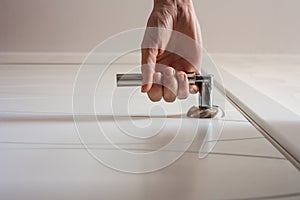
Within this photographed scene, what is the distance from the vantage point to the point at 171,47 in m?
0.90

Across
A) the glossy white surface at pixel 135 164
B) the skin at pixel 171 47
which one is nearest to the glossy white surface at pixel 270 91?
the glossy white surface at pixel 135 164

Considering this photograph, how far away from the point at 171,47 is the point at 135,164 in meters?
0.43

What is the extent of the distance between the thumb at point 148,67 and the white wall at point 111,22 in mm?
1205

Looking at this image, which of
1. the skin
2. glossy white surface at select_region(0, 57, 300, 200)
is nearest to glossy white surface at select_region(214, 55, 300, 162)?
glossy white surface at select_region(0, 57, 300, 200)

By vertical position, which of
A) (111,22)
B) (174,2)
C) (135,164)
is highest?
(111,22)

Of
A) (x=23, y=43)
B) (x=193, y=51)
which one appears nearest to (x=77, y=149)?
(x=193, y=51)

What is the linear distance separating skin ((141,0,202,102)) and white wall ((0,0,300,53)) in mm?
1008

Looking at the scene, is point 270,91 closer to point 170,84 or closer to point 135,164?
point 170,84

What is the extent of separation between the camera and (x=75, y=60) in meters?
1.82

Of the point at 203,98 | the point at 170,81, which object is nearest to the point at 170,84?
the point at 170,81

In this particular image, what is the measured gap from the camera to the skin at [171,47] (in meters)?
0.70

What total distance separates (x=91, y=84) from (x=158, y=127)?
50 centimetres

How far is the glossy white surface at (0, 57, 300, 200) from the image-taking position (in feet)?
1.43

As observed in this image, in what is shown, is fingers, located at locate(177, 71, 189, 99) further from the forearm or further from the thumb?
the forearm
